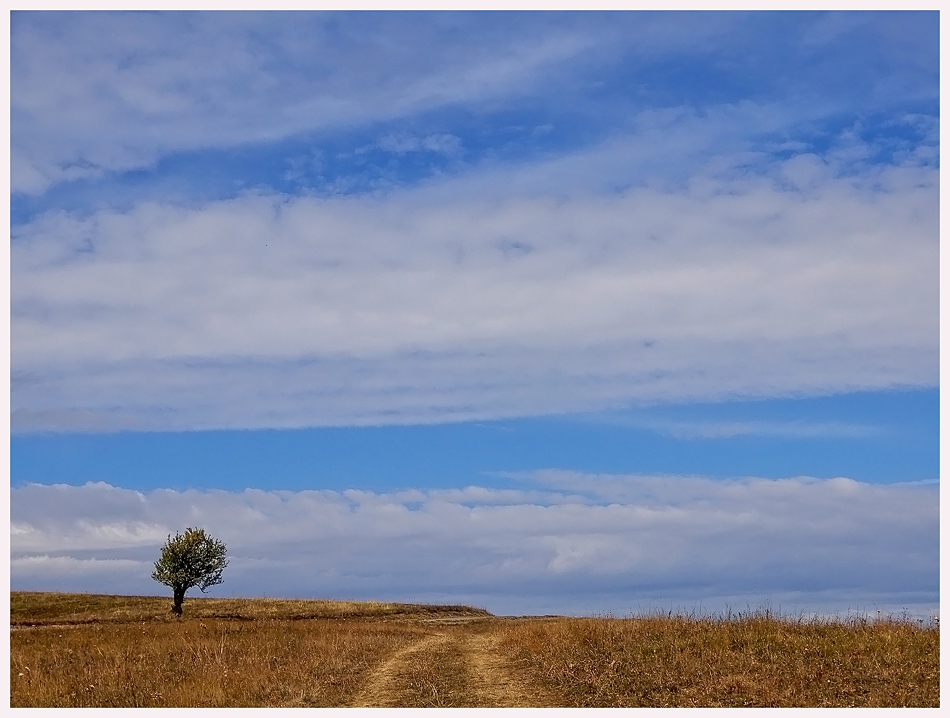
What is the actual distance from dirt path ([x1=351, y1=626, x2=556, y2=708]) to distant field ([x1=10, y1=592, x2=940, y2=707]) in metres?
0.05

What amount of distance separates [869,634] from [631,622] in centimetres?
778

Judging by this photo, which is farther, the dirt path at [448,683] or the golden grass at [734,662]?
the dirt path at [448,683]

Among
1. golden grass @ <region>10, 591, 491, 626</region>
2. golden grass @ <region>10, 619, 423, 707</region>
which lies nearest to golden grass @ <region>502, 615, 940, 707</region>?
golden grass @ <region>10, 619, 423, 707</region>

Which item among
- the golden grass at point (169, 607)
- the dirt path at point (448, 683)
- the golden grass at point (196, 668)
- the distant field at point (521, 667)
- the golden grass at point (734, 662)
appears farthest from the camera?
the golden grass at point (169, 607)

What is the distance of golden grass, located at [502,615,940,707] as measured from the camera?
18359 millimetres

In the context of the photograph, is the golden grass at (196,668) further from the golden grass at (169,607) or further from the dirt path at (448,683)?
the golden grass at (169,607)

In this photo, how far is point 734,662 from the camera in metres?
22.2

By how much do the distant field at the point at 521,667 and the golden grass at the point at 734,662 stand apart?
5cm

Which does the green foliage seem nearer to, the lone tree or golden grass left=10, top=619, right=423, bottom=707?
the lone tree

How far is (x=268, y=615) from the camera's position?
6372 cm

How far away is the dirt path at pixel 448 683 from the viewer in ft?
61.3

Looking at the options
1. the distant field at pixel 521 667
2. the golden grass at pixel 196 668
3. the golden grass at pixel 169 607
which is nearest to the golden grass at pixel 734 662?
the distant field at pixel 521 667

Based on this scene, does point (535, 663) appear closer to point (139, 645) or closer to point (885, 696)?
point (885, 696)

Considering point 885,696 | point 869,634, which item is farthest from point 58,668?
point 869,634
